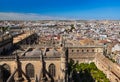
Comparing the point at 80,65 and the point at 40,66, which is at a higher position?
the point at 40,66

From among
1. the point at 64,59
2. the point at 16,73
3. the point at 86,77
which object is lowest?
the point at 86,77

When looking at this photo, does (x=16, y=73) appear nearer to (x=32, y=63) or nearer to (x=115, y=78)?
(x=32, y=63)

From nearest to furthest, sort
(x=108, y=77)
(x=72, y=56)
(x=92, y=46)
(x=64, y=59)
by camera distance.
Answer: (x=64, y=59), (x=108, y=77), (x=72, y=56), (x=92, y=46)

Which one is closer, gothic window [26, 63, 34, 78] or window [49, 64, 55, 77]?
gothic window [26, 63, 34, 78]

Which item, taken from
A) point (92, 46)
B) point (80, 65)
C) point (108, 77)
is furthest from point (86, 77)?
point (92, 46)

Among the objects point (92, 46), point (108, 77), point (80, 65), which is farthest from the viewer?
point (92, 46)

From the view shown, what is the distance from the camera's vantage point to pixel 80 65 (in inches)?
2489

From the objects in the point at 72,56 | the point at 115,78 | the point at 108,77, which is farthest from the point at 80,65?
the point at 115,78

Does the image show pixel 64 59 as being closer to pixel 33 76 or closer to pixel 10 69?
pixel 33 76

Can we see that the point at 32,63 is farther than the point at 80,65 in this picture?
No

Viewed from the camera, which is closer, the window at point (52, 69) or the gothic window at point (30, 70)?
the gothic window at point (30, 70)

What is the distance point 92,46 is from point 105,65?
18953 millimetres

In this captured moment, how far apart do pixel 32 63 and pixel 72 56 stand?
25.2 metres

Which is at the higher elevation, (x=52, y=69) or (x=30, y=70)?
(x=52, y=69)
